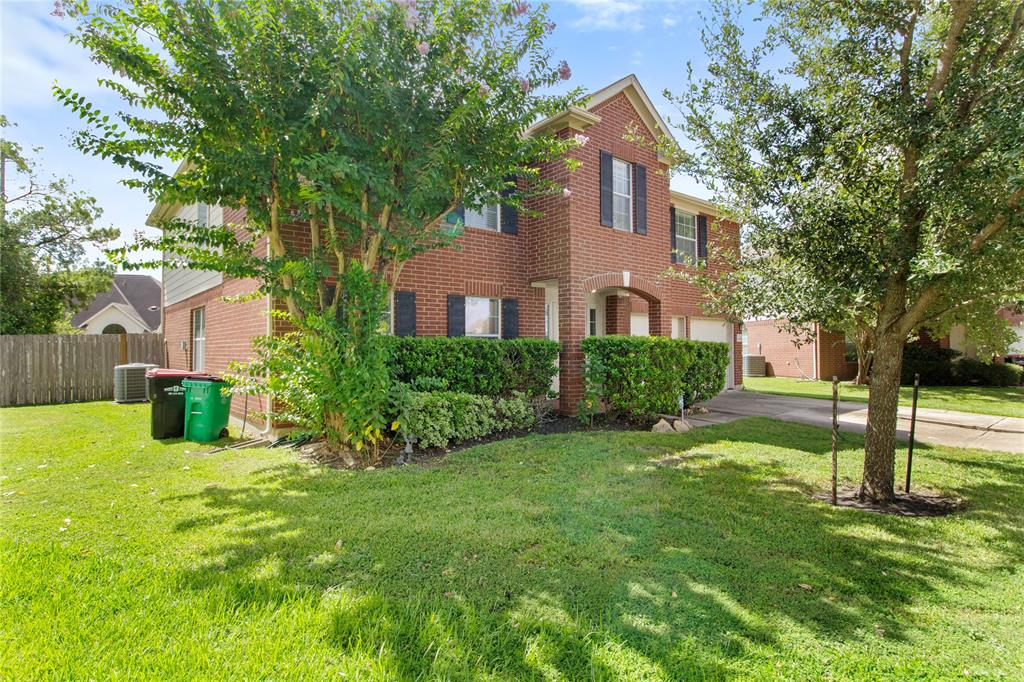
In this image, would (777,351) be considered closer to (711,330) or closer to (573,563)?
(711,330)

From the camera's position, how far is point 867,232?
4988mm

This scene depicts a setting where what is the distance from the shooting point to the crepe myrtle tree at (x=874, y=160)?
4.38 metres

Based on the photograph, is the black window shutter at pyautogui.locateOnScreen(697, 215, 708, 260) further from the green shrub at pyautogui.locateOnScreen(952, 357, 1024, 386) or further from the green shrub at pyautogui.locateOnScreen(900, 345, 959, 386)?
the green shrub at pyautogui.locateOnScreen(952, 357, 1024, 386)

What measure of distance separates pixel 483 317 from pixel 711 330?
937 centimetres

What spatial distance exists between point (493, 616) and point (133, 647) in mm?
1906

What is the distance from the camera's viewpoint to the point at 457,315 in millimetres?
10031

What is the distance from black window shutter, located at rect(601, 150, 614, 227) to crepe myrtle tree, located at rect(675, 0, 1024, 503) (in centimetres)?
491

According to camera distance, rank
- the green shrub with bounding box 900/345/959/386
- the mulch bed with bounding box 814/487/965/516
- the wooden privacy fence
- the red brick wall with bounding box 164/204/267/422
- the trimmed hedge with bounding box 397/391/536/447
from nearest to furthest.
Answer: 1. the mulch bed with bounding box 814/487/965/516
2. the trimmed hedge with bounding box 397/391/536/447
3. the red brick wall with bounding box 164/204/267/422
4. the wooden privacy fence
5. the green shrub with bounding box 900/345/959/386

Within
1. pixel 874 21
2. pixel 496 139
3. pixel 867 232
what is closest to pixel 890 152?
pixel 867 232

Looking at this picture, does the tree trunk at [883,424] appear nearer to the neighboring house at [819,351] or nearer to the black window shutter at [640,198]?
the black window shutter at [640,198]

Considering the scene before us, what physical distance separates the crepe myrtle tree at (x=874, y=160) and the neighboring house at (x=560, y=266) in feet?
10.6

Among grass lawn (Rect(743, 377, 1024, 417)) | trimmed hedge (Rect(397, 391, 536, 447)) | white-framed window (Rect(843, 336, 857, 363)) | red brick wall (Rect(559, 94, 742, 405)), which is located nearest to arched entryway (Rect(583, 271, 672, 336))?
red brick wall (Rect(559, 94, 742, 405))

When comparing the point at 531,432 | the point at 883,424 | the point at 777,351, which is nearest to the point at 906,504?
the point at 883,424

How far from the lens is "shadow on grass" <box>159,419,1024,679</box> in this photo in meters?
2.67
